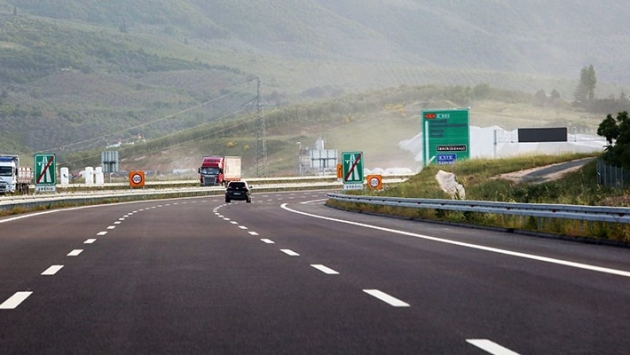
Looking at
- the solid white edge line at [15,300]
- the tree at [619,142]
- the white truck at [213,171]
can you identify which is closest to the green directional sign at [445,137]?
the tree at [619,142]

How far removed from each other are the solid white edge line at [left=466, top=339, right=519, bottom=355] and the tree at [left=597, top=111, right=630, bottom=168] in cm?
3843

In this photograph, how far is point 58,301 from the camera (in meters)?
11.0

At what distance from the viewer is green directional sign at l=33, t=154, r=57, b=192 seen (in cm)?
5456

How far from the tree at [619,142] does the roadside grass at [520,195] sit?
1.53 meters

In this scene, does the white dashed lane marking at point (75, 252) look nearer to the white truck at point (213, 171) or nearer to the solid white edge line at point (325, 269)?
the solid white edge line at point (325, 269)

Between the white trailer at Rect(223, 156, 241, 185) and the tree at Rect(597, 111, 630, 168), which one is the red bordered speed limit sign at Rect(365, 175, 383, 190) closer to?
the tree at Rect(597, 111, 630, 168)

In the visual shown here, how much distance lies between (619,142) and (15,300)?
39.0 meters

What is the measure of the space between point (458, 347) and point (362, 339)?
0.79 meters

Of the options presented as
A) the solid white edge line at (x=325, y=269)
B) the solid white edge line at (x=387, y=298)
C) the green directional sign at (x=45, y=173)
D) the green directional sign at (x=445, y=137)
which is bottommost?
the solid white edge line at (x=387, y=298)

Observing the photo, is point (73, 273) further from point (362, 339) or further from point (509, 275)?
point (362, 339)

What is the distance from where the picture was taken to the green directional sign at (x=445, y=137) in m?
68.6

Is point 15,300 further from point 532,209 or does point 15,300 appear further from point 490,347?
point 532,209

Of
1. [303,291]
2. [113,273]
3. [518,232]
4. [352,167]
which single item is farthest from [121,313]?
[352,167]

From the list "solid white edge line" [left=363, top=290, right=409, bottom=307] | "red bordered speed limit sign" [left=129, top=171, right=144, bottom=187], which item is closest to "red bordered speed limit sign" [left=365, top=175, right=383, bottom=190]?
"red bordered speed limit sign" [left=129, top=171, right=144, bottom=187]
